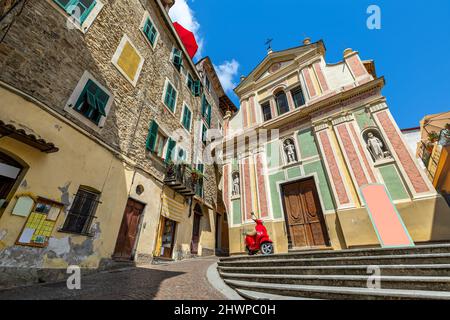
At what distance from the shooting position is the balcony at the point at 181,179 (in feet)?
32.8

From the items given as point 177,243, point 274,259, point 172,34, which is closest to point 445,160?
point 274,259

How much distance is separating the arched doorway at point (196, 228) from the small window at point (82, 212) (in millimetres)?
6588

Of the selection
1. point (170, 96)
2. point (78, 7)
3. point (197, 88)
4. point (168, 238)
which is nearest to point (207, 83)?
point (197, 88)

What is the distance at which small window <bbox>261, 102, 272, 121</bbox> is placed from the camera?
12.8 metres

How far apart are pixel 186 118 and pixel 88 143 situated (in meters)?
7.65

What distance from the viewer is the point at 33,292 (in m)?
3.65

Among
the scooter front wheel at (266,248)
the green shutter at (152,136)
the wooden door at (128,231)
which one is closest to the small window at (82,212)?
the wooden door at (128,231)

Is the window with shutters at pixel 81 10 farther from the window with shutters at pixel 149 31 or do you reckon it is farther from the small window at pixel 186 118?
the small window at pixel 186 118

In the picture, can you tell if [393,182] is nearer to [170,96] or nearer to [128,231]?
[128,231]

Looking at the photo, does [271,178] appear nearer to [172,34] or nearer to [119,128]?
[119,128]

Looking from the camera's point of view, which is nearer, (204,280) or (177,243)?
(204,280)

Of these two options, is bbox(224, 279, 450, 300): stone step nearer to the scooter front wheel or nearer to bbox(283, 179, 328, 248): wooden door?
the scooter front wheel

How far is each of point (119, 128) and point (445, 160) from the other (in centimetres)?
1671
